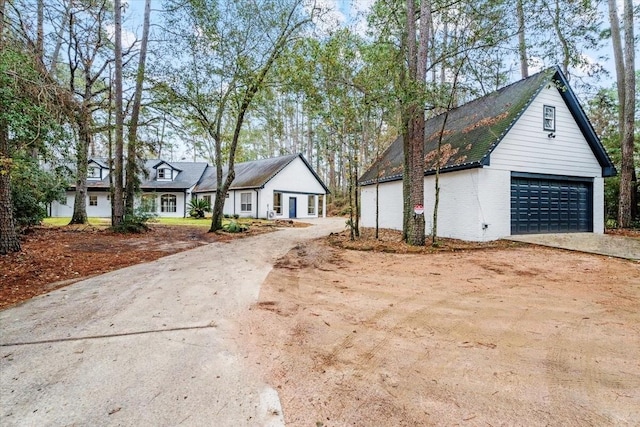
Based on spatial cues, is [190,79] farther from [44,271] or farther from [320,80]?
[44,271]

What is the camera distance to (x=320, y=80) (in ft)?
35.1

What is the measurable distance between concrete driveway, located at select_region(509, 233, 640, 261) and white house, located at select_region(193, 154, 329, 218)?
17051 millimetres

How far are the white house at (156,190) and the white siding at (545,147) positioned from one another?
79.9 ft

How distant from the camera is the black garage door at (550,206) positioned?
11.0 meters

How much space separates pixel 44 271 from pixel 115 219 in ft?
22.6

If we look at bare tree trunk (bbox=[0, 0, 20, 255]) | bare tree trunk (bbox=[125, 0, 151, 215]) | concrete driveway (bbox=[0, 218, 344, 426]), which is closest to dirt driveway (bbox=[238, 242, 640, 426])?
concrete driveway (bbox=[0, 218, 344, 426])

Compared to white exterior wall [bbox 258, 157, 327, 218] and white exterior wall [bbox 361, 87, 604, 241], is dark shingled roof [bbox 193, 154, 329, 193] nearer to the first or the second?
white exterior wall [bbox 258, 157, 327, 218]

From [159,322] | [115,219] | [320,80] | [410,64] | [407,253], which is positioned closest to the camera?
[159,322]

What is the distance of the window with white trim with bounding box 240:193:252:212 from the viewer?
2503cm

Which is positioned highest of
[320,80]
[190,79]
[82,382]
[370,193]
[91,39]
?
[91,39]

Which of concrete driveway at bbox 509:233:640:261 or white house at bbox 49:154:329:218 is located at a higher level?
white house at bbox 49:154:329:218

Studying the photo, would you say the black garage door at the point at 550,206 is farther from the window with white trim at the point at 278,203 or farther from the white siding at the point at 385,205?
the window with white trim at the point at 278,203

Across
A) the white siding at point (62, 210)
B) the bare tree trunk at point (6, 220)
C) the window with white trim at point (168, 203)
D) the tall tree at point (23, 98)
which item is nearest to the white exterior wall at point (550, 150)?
the tall tree at point (23, 98)

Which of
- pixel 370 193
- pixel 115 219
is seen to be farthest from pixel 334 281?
pixel 370 193
